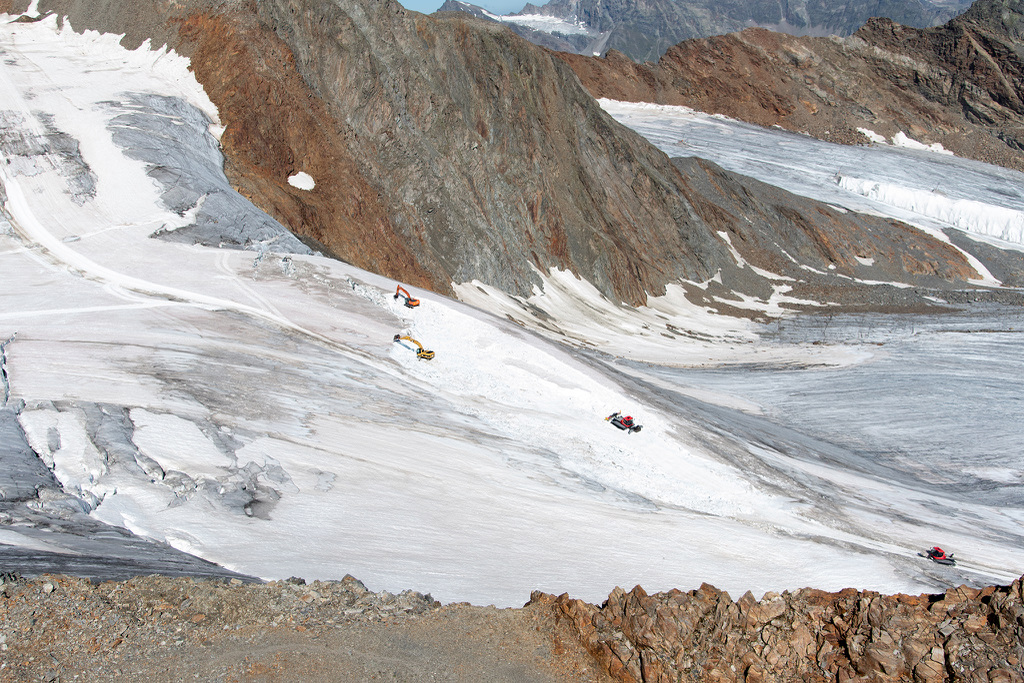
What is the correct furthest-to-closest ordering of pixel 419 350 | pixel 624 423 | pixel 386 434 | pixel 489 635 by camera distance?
1. pixel 419 350
2. pixel 624 423
3. pixel 386 434
4. pixel 489 635

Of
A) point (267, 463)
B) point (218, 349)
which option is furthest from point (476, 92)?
point (267, 463)

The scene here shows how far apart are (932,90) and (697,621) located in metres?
115

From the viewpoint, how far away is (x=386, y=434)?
1517 centimetres

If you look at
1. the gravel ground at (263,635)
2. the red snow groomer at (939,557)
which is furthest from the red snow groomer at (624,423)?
the gravel ground at (263,635)

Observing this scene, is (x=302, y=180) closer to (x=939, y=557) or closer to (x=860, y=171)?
A: (x=939, y=557)

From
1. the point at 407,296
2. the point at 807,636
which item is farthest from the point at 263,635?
the point at 407,296

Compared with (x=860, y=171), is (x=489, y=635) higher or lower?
lower

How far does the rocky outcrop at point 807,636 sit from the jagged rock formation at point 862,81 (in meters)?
92.9

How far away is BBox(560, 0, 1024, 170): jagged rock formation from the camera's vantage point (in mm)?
96188

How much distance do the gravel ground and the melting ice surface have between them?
1477mm

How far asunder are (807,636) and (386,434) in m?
9.11

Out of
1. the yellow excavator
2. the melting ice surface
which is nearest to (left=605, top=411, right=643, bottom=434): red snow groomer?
the melting ice surface

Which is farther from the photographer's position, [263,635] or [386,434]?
[386,434]

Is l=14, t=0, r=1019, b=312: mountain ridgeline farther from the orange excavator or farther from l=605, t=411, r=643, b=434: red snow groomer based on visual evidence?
l=605, t=411, r=643, b=434: red snow groomer
